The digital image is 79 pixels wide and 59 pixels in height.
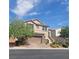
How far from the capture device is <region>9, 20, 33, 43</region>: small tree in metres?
15.0

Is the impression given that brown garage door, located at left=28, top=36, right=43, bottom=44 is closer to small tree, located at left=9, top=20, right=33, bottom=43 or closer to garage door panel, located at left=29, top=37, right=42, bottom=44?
garage door panel, located at left=29, top=37, right=42, bottom=44

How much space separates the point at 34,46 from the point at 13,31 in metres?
1.87

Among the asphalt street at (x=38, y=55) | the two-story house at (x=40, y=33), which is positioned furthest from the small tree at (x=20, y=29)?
the asphalt street at (x=38, y=55)

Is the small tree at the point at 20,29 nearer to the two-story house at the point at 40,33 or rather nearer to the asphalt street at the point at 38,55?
the two-story house at the point at 40,33

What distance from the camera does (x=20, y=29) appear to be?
15.5m

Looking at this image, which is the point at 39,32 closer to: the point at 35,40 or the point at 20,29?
the point at 35,40

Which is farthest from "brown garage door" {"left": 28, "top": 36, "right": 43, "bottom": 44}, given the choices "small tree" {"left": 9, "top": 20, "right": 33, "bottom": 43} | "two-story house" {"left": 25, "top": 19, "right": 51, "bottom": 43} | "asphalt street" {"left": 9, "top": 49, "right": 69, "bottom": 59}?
"asphalt street" {"left": 9, "top": 49, "right": 69, "bottom": 59}

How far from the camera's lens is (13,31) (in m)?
15.1

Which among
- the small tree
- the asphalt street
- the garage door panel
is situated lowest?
the asphalt street

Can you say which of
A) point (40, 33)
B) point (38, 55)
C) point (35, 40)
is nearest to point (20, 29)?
point (35, 40)

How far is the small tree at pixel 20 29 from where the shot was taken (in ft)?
49.3
